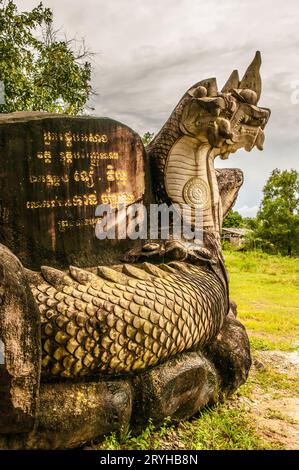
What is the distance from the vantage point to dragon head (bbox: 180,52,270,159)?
3752 mm

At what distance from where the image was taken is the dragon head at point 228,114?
3.75m

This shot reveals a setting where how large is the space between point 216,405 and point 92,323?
4.67ft

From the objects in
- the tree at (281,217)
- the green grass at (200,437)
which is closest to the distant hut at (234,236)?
the tree at (281,217)

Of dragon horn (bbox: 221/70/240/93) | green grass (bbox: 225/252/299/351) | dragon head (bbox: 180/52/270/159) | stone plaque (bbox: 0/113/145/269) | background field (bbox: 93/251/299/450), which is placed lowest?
green grass (bbox: 225/252/299/351)

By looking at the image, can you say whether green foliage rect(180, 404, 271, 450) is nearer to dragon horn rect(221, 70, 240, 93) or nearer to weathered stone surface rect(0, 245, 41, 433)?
weathered stone surface rect(0, 245, 41, 433)

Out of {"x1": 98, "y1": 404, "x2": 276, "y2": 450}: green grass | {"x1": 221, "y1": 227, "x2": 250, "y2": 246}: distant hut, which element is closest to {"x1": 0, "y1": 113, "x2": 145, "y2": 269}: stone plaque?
{"x1": 98, "y1": 404, "x2": 276, "y2": 450}: green grass

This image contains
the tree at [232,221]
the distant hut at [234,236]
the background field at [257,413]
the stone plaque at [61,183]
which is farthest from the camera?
the tree at [232,221]

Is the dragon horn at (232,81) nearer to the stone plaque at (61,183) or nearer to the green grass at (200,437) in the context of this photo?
the stone plaque at (61,183)

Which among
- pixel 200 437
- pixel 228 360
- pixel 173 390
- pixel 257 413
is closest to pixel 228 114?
pixel 228 360

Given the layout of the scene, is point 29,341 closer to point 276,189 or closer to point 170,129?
point 170,129

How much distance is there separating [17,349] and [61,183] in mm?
1433

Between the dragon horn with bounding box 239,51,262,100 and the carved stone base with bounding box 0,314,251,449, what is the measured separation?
2251mm

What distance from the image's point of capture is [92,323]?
253 cm

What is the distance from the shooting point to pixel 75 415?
2457 millimetres
